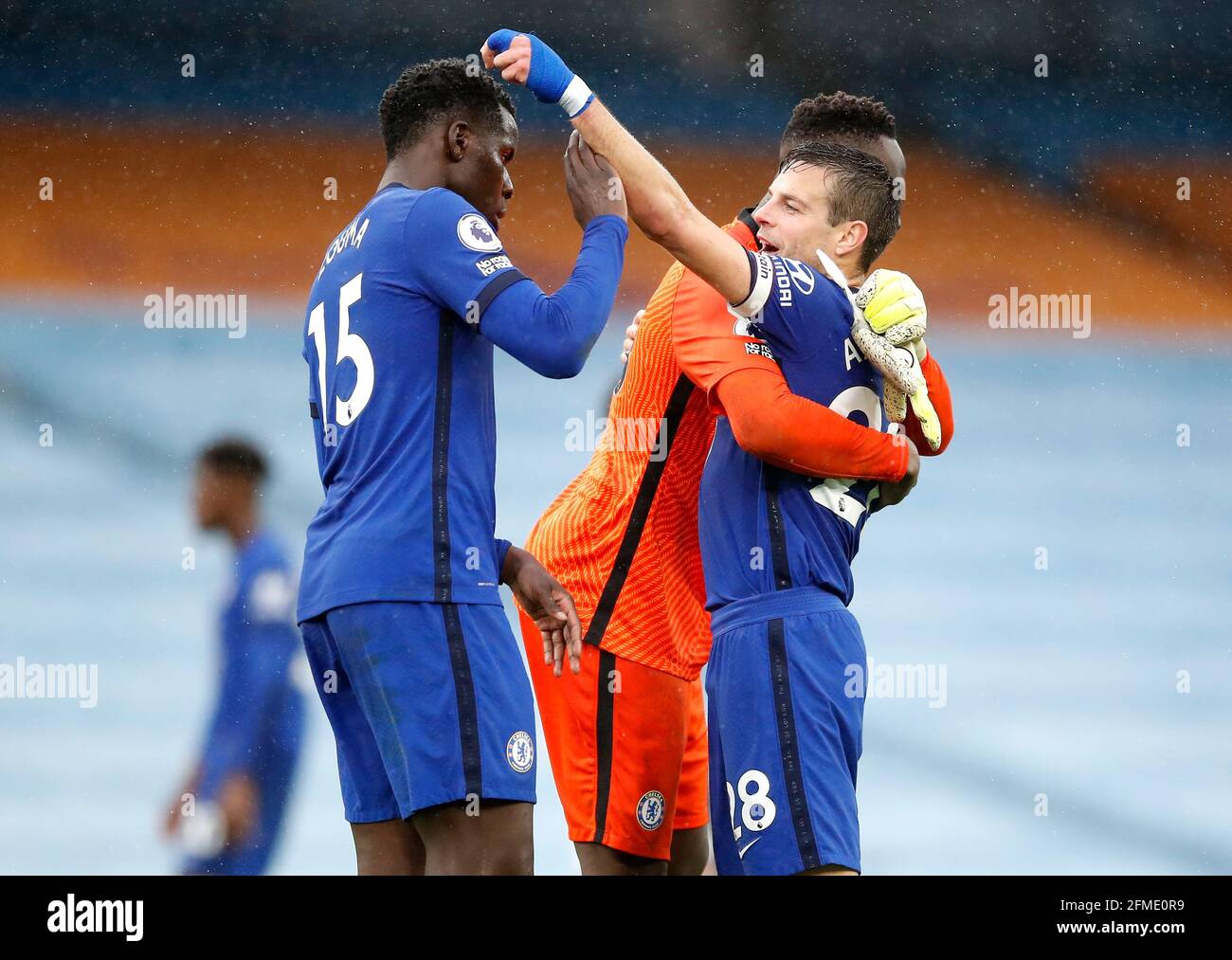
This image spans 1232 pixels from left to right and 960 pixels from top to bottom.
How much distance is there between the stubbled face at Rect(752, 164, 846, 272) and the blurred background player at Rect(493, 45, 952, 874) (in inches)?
4.1

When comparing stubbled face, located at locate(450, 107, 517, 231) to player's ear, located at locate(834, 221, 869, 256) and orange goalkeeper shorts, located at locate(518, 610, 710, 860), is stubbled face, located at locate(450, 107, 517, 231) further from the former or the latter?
orange goalkeeper shorts, located at locate(518, 610, 710, 860)

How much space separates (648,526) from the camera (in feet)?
10.8

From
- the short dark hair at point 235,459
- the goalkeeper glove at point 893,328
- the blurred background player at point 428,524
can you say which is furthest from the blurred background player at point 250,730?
the goalkeeper glove at point 893,328

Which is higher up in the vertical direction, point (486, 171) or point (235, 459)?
point (486, 171)

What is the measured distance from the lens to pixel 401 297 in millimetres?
2730

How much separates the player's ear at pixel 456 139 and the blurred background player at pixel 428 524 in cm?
16

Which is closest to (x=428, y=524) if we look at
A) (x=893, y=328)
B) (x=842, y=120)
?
(x=893, y=328)

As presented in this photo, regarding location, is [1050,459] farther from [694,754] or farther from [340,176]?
[694,754]

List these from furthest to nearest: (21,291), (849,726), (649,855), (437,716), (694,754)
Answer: (21,291)
(694,754)
(649,855)
(849,726)
(437,716)

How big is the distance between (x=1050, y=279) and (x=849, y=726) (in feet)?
14.1

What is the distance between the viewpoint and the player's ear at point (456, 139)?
116 inches

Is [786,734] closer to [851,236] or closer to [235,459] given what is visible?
[851,236]

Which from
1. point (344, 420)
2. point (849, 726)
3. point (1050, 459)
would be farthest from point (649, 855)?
point (1050, 459)

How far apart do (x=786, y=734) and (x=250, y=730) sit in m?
2.66
